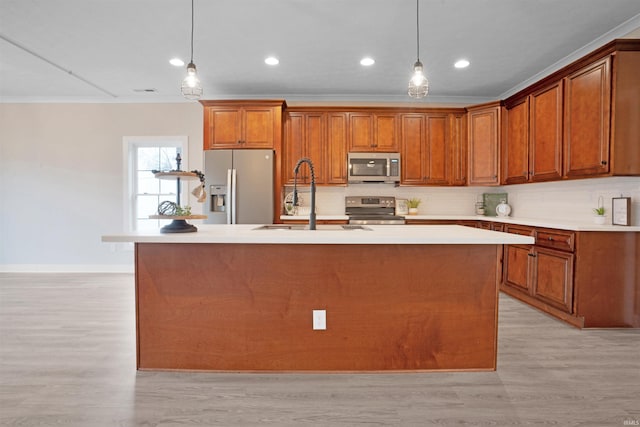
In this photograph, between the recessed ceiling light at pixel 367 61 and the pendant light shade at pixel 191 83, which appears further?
the recessed ceiling light at pixel 367 61

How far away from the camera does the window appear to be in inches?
204

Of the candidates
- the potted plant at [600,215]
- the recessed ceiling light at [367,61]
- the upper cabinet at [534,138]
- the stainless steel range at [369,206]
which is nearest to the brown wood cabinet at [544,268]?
the potted plant at [600,215]

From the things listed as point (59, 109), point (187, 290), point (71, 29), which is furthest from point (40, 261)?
point (187, 290)

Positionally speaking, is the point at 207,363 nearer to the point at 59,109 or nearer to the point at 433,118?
the point at 433,118

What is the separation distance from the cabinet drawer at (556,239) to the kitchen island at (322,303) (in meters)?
1.42

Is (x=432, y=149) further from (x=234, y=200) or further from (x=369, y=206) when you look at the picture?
(x=234, y=200)

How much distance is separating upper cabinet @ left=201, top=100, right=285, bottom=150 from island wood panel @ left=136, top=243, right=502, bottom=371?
2.69 m

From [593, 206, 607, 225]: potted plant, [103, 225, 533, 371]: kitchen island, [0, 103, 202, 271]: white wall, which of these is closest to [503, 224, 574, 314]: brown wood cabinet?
[593, 206, 607, 225]: potted plant

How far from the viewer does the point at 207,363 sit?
2.09 m

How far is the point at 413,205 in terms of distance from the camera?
5023 mm

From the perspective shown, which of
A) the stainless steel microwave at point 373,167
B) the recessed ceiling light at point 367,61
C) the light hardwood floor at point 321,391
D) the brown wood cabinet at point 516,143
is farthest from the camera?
the stainless steel microwave at point 373,167

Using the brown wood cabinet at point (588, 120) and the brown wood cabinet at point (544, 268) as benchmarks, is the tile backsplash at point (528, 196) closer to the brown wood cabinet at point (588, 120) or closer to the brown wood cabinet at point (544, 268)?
the brown wood cabinet at point (588, 120)

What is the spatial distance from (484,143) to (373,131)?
4.98ft

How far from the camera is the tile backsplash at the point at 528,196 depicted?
126 inches
